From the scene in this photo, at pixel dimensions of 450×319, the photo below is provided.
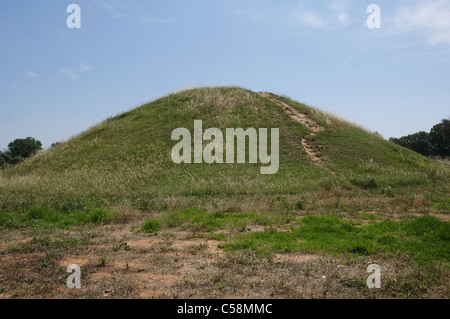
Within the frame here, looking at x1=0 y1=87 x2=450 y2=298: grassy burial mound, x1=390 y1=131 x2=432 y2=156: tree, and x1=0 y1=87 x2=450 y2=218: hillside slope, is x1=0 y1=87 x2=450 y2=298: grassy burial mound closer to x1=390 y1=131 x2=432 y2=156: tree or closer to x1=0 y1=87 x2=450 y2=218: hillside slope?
x1=0 y1=87 x2=450 y2=218: hillside slope

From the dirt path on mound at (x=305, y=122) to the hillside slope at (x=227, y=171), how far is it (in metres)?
0.10

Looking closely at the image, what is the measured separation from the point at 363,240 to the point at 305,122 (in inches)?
724

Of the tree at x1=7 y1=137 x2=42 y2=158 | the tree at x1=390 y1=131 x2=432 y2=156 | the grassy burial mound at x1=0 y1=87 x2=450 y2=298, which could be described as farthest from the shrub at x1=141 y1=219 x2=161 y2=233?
the tree at x1=7 y1=137 x2=42 y2=158

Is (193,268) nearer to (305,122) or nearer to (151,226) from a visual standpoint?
(151,226)

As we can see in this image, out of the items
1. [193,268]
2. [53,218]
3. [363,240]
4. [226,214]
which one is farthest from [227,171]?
[193,268]

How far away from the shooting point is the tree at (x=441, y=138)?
3391 cm

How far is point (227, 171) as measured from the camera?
58.3ft

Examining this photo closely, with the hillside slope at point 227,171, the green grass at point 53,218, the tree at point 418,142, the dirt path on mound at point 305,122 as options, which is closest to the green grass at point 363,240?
the hillside slope at point 227,171

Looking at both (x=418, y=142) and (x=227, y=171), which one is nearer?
→ (x=227, y=171)

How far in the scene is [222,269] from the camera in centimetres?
566

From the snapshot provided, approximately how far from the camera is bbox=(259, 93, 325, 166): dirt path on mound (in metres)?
19.8

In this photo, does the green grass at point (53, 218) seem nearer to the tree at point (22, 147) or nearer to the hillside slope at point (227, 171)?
the hillside slope at point (227, 171)

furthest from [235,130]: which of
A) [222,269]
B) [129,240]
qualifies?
[222,269]

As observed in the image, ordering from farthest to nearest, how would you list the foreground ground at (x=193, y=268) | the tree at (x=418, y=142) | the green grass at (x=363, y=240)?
the tree at (x=418, y=142)
the green grass at (x=363, y=240)
the foreground ground at (x=193, y=268)
